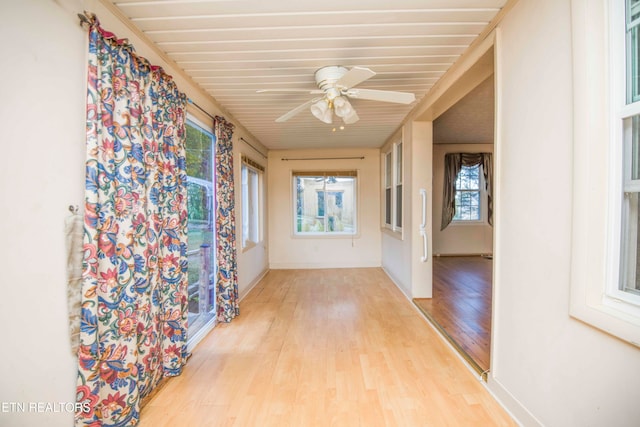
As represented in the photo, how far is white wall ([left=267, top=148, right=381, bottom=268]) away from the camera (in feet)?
18.4

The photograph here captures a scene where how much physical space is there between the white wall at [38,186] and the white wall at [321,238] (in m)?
4.28

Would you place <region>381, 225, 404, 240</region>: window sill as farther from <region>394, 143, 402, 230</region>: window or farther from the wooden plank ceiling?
the wooden plank ceiling

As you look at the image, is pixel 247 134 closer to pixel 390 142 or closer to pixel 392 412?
pixel 390 142

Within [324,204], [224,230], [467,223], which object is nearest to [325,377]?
[224,230]

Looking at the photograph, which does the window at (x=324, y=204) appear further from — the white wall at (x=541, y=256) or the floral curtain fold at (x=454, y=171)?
the white wall at (x=541, y=256)

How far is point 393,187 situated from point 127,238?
12.7 ft

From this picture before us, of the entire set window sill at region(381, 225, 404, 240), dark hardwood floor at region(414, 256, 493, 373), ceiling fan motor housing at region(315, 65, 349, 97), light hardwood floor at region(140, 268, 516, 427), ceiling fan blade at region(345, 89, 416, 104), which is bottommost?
light hardwood floor at region(140, 268, 516, 427)

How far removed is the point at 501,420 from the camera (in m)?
1.58

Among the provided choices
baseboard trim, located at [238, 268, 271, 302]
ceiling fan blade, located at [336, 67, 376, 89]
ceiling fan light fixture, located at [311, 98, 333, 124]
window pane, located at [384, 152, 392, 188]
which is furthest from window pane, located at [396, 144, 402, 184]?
baseboard trim, located at [238, 268, 271, 302]

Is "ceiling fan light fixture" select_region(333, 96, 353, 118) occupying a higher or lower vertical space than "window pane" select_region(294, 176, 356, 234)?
higher

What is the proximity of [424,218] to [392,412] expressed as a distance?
A: 2.22m

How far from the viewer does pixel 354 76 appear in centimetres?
173

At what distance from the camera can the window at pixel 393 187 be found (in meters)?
4.25

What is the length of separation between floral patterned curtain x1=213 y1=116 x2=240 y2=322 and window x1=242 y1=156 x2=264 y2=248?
0.91m
